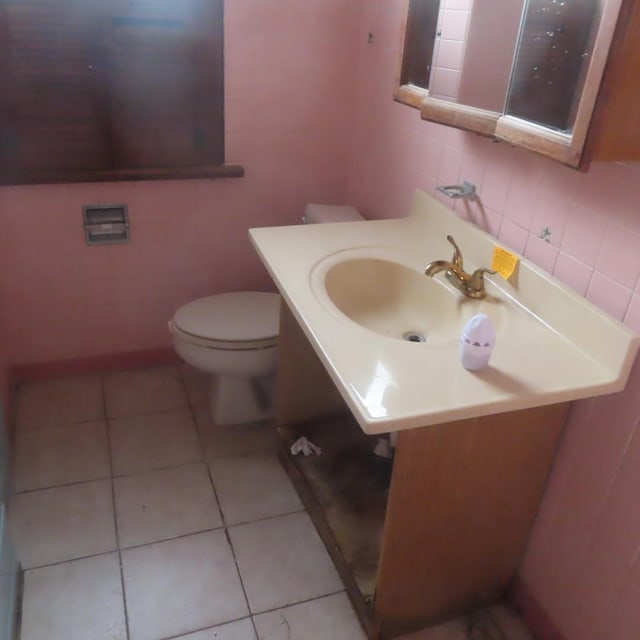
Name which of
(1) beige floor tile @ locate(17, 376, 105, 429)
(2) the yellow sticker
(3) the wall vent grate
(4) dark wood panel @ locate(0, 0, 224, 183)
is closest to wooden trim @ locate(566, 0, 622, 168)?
(2) the yellow sticker

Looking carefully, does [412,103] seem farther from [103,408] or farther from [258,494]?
[103,408]

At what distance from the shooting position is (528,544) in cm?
152

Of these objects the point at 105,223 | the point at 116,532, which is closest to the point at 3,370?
the point at 105,223

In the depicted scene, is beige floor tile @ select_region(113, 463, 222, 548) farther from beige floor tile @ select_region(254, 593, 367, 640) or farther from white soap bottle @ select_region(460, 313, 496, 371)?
white soap bottle @ select_region(460, 313, 496, 371)

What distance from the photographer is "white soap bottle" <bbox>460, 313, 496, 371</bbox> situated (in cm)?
111

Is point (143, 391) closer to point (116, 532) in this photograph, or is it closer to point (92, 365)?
point (92, 365)

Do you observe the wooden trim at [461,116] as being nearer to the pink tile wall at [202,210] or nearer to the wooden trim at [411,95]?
the wooden trim at [411,95]

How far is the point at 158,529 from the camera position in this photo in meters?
1.74

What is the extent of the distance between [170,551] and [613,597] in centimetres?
113

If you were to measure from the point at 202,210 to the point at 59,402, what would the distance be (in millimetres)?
894

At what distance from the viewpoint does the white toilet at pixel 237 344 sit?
1.94 m

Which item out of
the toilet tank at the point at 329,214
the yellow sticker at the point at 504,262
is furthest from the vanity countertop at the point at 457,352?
the toilet tank at the point at 329,214

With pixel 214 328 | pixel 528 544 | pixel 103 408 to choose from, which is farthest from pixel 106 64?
pixel 528 544

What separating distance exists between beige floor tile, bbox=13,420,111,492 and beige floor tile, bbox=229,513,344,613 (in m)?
0.54
